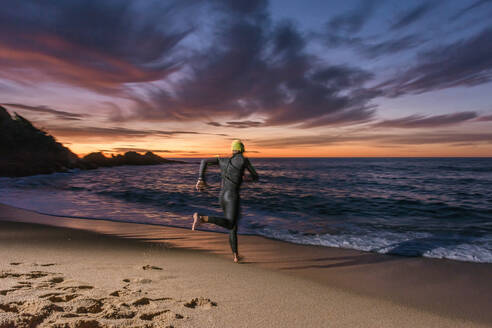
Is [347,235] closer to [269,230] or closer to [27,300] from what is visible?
[269,230]

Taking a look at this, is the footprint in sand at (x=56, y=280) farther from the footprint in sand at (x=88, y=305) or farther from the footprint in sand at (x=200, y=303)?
the footprint in sand at (x=200, y=303)

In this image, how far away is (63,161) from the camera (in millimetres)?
48844

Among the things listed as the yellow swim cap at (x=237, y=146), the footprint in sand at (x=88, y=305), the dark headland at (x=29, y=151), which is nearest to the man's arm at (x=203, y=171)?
the yellow swim cap at (x=237, y=146)

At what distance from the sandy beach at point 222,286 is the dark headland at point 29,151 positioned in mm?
37209

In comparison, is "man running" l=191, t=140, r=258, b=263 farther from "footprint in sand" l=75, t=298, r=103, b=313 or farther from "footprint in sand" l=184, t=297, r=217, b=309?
"footprint in sand" l=75, t=298, r=103, b=313

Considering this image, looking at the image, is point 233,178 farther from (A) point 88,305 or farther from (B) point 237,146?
(A) point 88,305

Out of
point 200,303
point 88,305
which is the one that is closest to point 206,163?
point 200,303

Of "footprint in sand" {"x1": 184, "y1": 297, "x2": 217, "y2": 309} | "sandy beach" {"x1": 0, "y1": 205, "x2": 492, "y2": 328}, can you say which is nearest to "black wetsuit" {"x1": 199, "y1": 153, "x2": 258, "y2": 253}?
"sandy beach" {"x1": 0, "y1": 205, "x2": 492, "y2": 328}

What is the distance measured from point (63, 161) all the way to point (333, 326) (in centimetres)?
5814

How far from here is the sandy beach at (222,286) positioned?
2803 millimetres

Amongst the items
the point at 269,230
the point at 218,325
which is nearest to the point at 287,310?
the point at 218,325

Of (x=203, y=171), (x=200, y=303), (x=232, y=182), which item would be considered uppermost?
(x=203, y=171)

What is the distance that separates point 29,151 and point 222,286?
189 feet

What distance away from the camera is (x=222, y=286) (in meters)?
3.78
